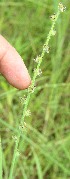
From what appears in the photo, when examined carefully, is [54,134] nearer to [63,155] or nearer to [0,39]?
[63,155]

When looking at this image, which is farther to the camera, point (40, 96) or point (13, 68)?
point (40, 96)

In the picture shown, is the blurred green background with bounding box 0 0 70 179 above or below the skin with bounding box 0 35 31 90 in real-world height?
above

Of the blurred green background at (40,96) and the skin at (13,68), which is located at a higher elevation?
the blurred green background at (40,96)

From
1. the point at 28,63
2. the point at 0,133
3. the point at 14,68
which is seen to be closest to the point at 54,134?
the point at 0,133

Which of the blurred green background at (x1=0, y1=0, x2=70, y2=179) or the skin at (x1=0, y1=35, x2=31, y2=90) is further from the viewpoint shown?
the blurred green background at (x1=0, y1=0, x2=70, y2=179)
